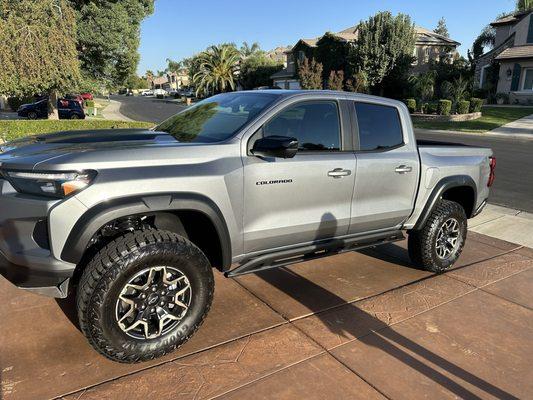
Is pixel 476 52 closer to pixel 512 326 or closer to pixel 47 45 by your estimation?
pixel 47 45

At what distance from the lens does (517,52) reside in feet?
108

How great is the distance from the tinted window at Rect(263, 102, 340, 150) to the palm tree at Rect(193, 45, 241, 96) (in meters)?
54.8

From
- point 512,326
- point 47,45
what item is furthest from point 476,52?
point 512,326

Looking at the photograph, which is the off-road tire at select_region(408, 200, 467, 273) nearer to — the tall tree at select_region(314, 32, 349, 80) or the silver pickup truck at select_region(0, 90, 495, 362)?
the silver pickup truck at select_region(0, 90, 495, 362)

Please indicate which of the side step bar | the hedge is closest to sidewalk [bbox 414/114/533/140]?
the hedge

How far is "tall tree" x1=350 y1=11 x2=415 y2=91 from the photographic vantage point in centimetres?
3278

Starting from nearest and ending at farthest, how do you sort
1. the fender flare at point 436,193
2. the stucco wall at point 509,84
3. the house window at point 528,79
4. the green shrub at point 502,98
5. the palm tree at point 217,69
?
1. the fender flare at point 436,193
2. the stucco wall at point 509,84
3. the house window at point 528,79
4. the green shrub at point 502,98
5. the palm tree at point 217,69

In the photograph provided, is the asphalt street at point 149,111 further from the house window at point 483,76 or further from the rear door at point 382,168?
the house window at point 483,76

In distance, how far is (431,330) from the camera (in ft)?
11.7

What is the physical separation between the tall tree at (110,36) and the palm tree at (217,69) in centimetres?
3265

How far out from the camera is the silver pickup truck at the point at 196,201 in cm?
264

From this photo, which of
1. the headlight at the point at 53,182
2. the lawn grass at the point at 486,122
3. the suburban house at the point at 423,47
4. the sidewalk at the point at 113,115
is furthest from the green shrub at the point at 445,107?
the headlight at the point at 53,182

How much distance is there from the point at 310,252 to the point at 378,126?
1418mm

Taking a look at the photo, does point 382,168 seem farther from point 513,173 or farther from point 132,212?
point 513,173
